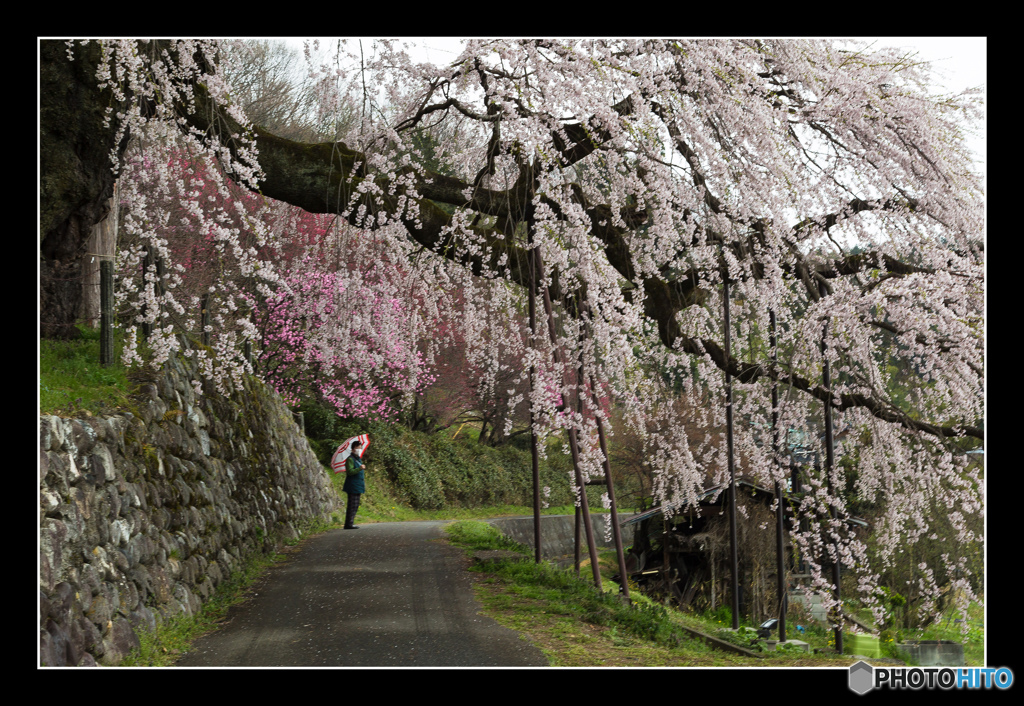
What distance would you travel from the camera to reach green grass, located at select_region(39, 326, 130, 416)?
443 centimetres

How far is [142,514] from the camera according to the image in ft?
15.7

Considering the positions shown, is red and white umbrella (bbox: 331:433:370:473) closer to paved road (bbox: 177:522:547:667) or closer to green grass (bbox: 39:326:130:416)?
paved road (bbox: 177:522:547:667)

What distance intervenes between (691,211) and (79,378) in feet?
14.4

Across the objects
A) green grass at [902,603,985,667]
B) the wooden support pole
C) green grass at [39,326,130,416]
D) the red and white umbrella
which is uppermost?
the wooden support pole

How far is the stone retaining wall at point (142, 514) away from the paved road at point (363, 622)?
0.45m

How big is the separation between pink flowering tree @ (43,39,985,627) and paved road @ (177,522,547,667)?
4.58 ft

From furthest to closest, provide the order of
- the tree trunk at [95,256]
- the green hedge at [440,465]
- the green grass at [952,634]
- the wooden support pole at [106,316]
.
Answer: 1. the green hedge at [440,465]
2. the green grass at [952,634]
3. the tree trunk at [95,256]
4. the wooden support pole at [106,316]

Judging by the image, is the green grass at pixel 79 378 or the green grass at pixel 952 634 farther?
the green grass at pixel 952 634

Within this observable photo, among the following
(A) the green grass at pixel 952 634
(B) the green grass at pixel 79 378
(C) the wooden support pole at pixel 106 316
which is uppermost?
(C) the wooden support pole at pixel 106 316

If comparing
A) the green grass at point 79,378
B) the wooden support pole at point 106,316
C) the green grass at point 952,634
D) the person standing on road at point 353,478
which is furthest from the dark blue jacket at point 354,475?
the green grass at point 952,634

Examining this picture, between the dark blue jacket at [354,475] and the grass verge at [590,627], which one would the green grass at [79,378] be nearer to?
the grass verge at [590,627]

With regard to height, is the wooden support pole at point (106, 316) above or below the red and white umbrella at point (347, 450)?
above

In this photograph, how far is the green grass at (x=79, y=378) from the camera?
14.5ft

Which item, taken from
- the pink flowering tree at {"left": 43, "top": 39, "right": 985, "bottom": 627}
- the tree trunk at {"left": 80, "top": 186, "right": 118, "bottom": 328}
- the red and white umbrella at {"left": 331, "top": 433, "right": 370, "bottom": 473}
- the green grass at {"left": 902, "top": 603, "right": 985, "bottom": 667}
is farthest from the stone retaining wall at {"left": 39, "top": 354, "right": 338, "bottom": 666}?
the green grass at {"left": 902, "top": 603, "right": 985, "bottom": 667}
